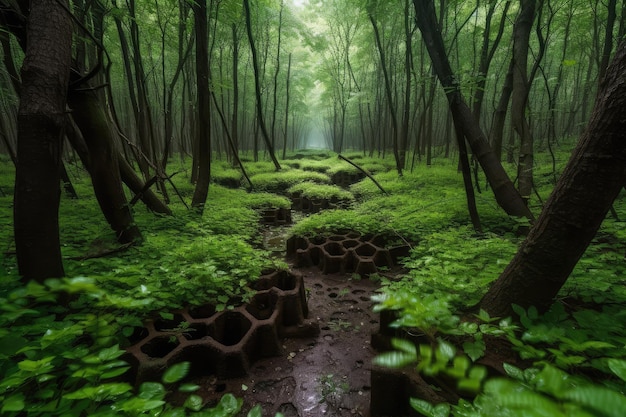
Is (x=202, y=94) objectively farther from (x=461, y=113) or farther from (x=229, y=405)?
(x=229, y=405)

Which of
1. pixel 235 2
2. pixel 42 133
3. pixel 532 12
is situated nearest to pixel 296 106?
pixel 235 2

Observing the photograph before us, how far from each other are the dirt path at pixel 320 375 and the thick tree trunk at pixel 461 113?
3.03m

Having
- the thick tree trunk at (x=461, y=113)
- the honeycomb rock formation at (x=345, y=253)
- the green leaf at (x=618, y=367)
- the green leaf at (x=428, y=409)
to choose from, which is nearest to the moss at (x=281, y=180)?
the honeycomb rock formation at (x=345, y=253)

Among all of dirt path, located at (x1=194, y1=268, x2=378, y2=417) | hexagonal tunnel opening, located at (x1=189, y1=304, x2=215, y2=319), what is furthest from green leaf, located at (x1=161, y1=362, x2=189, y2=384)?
hexagonal tunnel opening, located at (x1=189, y1=304, x2=215, y2=319)

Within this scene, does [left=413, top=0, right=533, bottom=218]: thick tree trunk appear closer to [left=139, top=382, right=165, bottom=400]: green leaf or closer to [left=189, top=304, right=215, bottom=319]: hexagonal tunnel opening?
[left=189, top=304, right=215, bottom=319]: hexagonal tunnel opening

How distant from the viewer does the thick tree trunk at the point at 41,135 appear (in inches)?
66.0

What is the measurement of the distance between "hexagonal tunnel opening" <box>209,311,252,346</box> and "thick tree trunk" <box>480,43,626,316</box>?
2.44 metres

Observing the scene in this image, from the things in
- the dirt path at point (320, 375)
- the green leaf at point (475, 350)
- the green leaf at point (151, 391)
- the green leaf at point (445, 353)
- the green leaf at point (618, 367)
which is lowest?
the dirt path at point (320, 375)

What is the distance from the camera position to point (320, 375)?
8.46 ft

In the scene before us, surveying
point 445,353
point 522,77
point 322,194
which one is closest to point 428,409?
point 445,353

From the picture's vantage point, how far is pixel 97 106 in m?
3.27

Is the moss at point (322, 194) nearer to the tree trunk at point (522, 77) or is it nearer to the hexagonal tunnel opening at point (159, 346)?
the tree trunk at point (522, 77)

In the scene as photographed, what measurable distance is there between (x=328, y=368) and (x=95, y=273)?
8.80ft

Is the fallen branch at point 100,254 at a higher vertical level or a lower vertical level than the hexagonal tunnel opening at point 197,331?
higher
